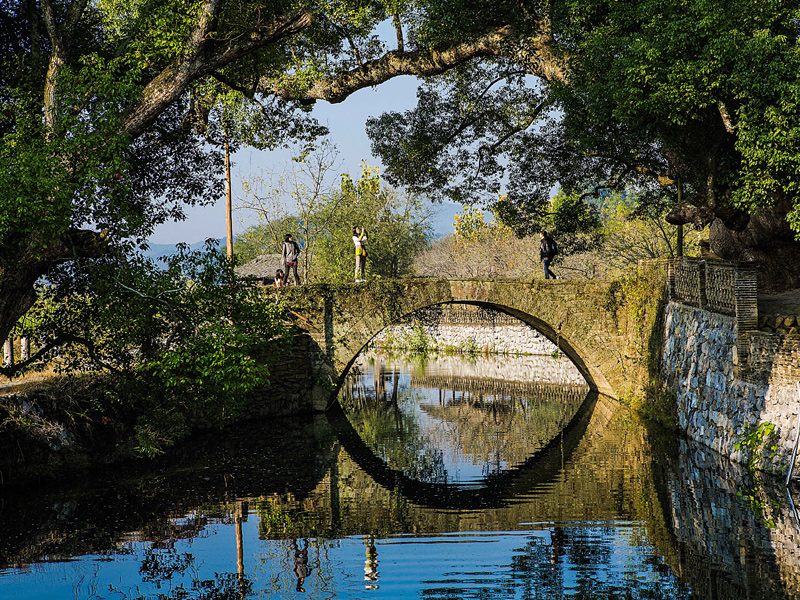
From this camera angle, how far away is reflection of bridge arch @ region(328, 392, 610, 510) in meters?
10.7

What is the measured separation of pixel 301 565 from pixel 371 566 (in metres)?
0.76

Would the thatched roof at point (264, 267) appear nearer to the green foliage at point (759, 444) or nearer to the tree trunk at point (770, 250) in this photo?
the tree trunk at point (770, 250)

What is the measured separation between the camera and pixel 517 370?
25.9m

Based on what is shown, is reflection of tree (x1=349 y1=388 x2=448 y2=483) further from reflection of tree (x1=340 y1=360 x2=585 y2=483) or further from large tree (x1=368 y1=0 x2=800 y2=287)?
large tree (x1=368 y1=0 x2=800 y2=287)

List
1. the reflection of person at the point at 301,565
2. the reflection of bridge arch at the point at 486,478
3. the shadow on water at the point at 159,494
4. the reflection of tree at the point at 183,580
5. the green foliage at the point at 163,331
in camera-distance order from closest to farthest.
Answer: the reflection of tree at the point at 183,580 → the reflection of person at the point at 301,565 → the shadow on water at the point at 159,494 → the reflection of bridge arch at the point at 486,478 → the green foliage at the point at 163,331

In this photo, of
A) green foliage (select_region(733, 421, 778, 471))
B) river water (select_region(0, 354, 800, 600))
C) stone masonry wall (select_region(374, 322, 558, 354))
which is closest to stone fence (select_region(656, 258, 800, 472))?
green foliage (select_region(733, 421, 778, 471))

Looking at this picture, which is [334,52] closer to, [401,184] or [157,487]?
[401,184]

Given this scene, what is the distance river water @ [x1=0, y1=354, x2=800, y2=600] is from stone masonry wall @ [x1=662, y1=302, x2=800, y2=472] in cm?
42

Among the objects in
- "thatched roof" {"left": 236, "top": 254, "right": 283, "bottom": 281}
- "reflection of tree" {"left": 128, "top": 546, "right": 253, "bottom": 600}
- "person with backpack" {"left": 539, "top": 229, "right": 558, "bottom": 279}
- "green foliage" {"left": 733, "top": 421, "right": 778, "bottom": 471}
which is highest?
"thatched roof" {"left": 236, "top": 254, "right": 283, "bottom": 281}

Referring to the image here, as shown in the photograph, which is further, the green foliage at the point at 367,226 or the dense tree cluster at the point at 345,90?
the green foliage at the point at 367,226

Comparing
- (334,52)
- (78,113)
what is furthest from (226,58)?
(334,52)

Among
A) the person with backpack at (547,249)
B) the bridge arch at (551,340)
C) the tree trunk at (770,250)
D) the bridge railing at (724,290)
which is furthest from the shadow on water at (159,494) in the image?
the tree trunk at (770,250)

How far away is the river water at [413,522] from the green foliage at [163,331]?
1.20 meters

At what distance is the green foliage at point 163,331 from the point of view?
1088 cm
